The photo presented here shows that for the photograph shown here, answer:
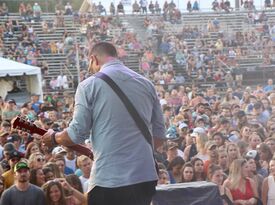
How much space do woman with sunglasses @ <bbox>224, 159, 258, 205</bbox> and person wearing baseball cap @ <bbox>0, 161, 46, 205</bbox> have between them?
6.92 ft

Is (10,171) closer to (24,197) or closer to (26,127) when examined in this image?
(24,197)

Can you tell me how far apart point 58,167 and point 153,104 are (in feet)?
11.0

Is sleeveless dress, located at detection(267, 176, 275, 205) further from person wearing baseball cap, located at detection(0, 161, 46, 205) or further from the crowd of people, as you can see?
person wearing baseball cap, located at detection(0, 161, 46, 205)

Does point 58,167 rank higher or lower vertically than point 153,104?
lower

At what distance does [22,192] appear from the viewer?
6730mm

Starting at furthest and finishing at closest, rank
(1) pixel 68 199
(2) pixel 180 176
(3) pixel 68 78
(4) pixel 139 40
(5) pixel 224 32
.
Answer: (5) pixel 224 32 → (4) pixel 139 40 → (3) pixel 68 78 → (2) pixel 180 176 → (1) pixel 68 199

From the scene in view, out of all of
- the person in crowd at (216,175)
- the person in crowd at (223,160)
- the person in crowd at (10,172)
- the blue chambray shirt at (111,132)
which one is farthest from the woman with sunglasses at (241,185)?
the blue chambray shirt at (111,132)

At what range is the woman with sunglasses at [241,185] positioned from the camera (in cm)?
778

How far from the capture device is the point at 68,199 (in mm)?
7039

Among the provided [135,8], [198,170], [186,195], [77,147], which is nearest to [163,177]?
[198,170]

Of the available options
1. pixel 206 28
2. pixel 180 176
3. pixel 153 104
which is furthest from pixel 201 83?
pixel 153 104

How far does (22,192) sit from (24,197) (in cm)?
7

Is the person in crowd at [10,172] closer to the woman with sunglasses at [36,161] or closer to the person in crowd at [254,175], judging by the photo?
the woman with sunglasses at [36,161]

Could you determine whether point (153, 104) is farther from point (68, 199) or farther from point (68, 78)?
point (68, 78)
